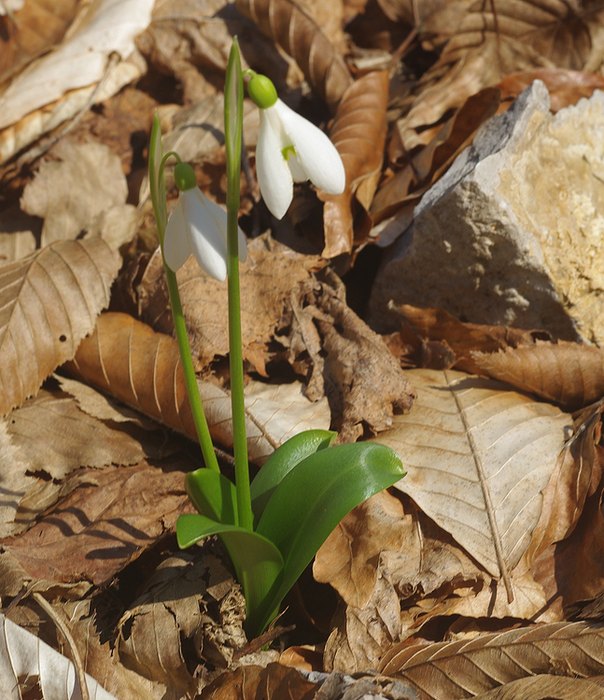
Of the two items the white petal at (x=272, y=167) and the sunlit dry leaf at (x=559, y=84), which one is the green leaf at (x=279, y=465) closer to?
the white petal at (x=272, y=167)

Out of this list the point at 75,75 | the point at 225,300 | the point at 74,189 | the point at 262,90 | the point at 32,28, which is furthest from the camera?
the point at 32,28

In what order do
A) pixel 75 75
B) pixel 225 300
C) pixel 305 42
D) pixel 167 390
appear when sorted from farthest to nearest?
pixel 75 75 < pixel 305 42 < pixel 225 300 < pixel 167 390

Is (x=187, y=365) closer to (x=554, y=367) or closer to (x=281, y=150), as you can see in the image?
(x=281, y=150)

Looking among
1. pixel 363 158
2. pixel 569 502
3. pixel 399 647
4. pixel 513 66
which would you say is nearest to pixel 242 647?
pixel 399 647

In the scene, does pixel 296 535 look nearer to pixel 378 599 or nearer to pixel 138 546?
pixel 378 599

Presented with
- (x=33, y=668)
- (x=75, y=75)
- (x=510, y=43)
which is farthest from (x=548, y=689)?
(x=75, y=75)

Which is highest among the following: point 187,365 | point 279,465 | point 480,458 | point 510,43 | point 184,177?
point 184,177
